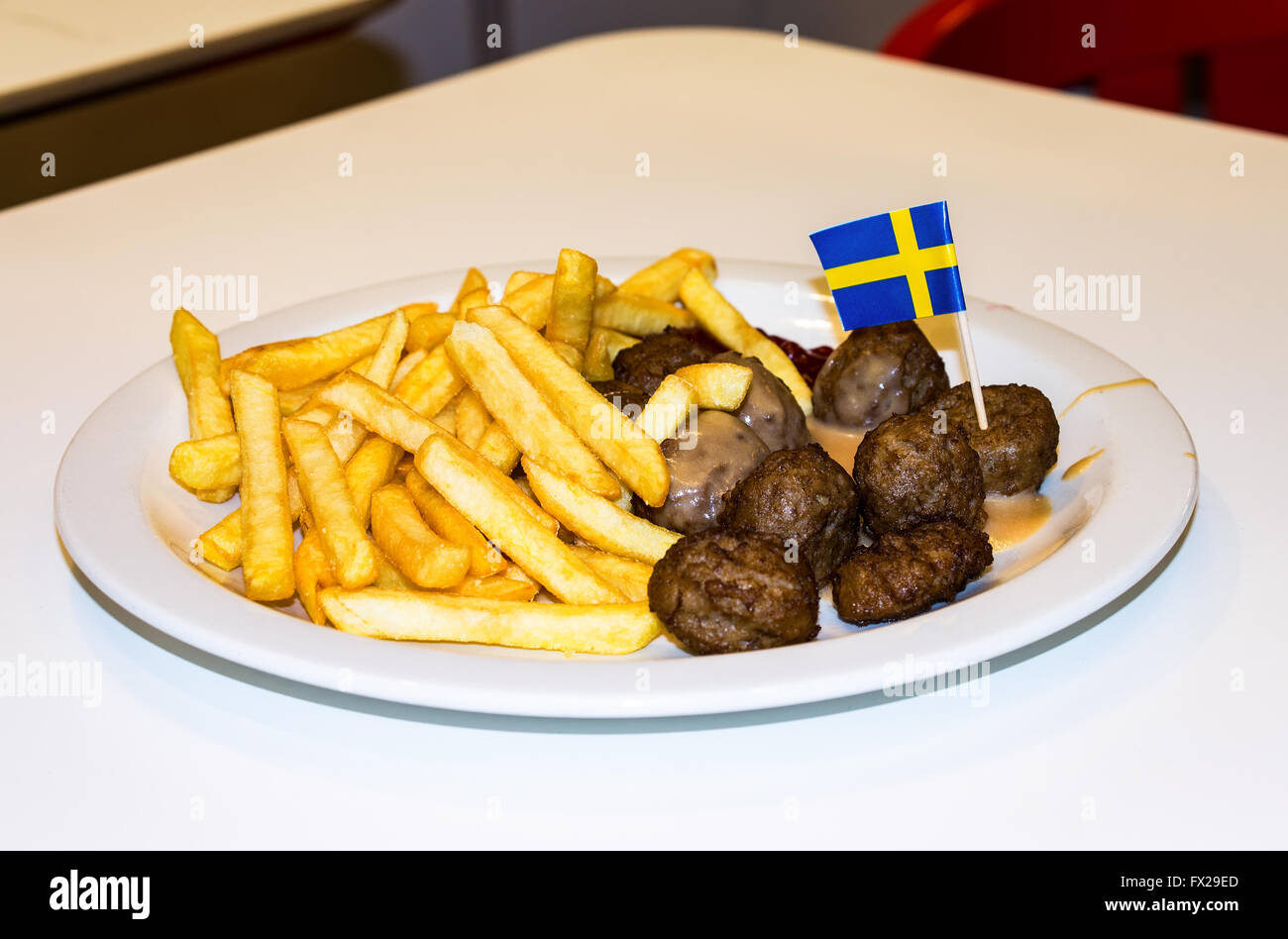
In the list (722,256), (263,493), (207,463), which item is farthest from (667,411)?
(722,256)

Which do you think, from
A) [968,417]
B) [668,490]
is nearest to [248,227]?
[668,490]

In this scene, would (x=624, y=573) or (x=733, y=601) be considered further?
(x=624, y=573)

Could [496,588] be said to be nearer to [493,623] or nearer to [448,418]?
[493,623]

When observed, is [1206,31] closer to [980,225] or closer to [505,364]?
[980,225]

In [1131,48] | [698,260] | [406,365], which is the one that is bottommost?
[406,365]

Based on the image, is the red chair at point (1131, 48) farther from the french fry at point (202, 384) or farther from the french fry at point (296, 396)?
the french fry at point (202, 384)
